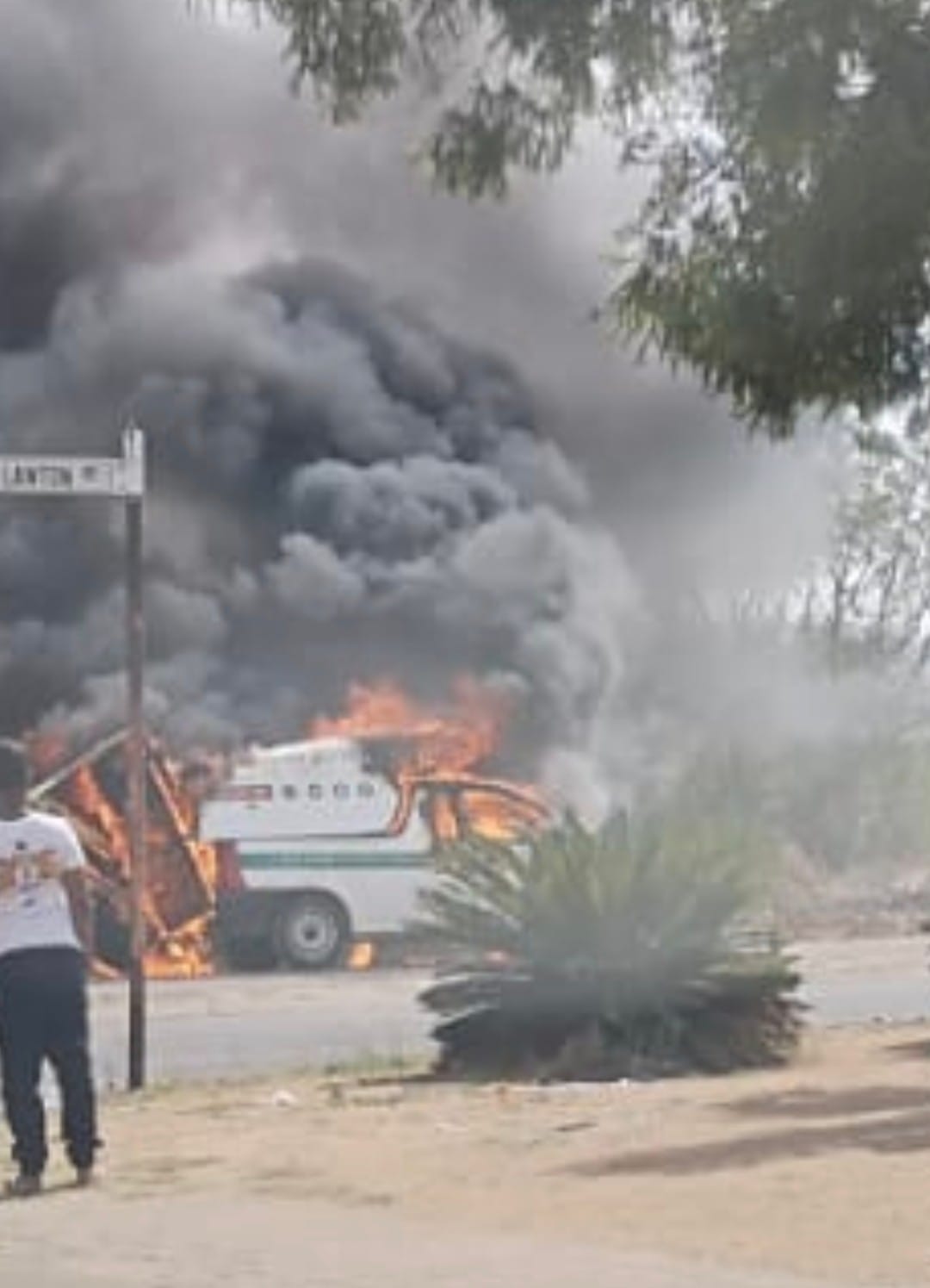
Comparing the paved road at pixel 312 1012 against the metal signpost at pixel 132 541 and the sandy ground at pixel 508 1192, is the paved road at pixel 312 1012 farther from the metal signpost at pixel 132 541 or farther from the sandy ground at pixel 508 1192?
the sandy ground at pixel 508 1192

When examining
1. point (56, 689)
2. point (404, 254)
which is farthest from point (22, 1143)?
point (404, 254)

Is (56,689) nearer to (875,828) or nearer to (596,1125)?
(875,828)

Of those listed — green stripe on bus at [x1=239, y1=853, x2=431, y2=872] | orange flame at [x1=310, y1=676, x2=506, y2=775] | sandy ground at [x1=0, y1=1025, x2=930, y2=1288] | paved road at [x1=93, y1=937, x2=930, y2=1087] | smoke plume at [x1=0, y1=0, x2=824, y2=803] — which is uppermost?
smoke plume at [x1=0, y1=0, x2=824, y2=803]

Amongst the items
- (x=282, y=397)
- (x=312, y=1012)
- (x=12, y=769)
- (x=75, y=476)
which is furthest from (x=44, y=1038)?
(x=282, y=397)

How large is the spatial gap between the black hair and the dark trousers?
647mm

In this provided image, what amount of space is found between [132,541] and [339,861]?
51.3 ft

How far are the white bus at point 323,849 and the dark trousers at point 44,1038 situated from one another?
19.3 m

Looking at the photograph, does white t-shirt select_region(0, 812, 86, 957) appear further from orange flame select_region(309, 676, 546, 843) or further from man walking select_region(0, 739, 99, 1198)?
orange flame select_region(309, 676, 546, 843)

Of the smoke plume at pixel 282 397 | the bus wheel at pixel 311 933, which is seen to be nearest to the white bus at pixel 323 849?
the bus wheel at pixel 311 933

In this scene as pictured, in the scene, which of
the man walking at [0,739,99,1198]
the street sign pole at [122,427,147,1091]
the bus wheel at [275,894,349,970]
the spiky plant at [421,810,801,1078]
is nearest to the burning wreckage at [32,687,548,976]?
the bus wheel at [275,894,349,970]

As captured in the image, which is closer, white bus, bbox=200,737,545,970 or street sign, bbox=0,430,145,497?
street sign, bbox=0,430,145,497

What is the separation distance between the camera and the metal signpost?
15602 millimetres

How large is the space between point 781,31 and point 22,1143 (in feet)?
17.9

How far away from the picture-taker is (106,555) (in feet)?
135
